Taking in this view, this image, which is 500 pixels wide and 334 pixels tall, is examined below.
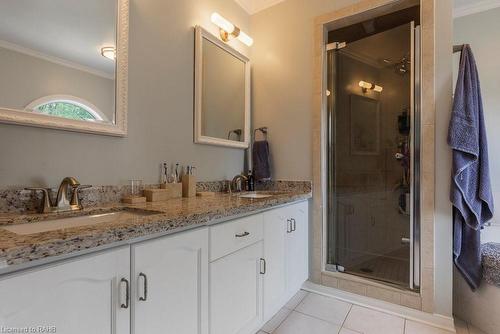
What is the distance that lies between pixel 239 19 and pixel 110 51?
1.35 meters

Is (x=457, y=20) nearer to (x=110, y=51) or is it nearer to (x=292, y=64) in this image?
(x=292, y=64)

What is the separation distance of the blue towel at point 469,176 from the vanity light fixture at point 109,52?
1.98 metres

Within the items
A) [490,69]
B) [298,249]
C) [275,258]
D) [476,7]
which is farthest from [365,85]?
[275,258]

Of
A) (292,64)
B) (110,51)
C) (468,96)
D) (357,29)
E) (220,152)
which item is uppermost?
(357,29)

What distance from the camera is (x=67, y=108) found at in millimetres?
1148

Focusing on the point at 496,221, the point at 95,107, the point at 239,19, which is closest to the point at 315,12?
the point at 239,19

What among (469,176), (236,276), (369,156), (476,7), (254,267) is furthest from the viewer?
(476,7)

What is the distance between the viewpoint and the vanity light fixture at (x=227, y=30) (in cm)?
189

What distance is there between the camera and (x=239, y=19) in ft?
7.39

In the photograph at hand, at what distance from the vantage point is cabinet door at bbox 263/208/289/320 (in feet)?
4.94

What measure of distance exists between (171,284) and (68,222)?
52 centimetres

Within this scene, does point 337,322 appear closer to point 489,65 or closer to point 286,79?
point 286,79

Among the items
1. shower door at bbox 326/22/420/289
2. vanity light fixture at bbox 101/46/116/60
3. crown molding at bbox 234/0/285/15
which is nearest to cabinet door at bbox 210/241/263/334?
shower door at bbox 326/22/420/289

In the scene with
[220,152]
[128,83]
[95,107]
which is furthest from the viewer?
[220,152]
